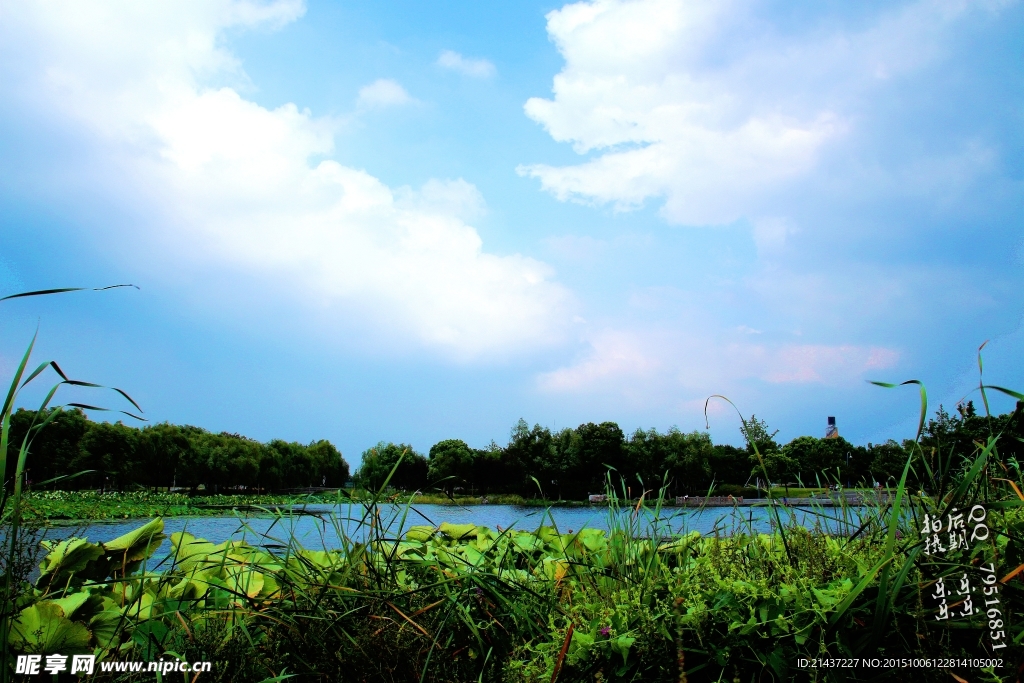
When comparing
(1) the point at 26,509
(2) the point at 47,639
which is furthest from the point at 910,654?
(1) the point at 26,509

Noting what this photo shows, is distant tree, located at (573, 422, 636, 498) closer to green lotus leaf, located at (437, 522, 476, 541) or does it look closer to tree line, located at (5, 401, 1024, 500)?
tree line, located at (5, 401, 1024, 500)

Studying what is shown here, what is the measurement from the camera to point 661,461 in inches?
434

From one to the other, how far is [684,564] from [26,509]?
2.28 m

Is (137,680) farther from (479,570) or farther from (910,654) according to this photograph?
(910,654)

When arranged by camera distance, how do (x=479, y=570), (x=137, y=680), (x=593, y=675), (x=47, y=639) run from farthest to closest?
(x=479, y=570) → (x=47, y=639) → (x=137, y=680) → (x=593, y=675)

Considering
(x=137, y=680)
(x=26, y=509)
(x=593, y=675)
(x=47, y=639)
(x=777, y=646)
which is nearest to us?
(x=777, y=646)

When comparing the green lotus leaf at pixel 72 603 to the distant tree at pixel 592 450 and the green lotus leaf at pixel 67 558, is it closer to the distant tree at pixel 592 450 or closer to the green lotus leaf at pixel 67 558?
the green lotus leaf at pixel 67 558

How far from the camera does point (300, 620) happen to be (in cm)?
180

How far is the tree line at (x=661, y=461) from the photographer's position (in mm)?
A: 2363

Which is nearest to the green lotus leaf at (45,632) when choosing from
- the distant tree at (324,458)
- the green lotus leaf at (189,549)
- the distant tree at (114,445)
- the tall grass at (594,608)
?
the tall grass at (594,608)

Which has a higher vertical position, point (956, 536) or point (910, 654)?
point (956, 536)

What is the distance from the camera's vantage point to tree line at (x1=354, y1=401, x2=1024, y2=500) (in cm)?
236

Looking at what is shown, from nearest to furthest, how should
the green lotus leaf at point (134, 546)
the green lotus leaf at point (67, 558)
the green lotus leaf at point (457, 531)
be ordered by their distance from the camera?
1. the green lotus leaf at point (67, 558)
2. the green lotus leaf at point (134, 546)
3. the green lotus leaf at point (457, 531)

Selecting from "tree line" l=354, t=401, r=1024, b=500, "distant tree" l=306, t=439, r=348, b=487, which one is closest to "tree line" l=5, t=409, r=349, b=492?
"distant tree" l=306, t=439, r=348, b=487
